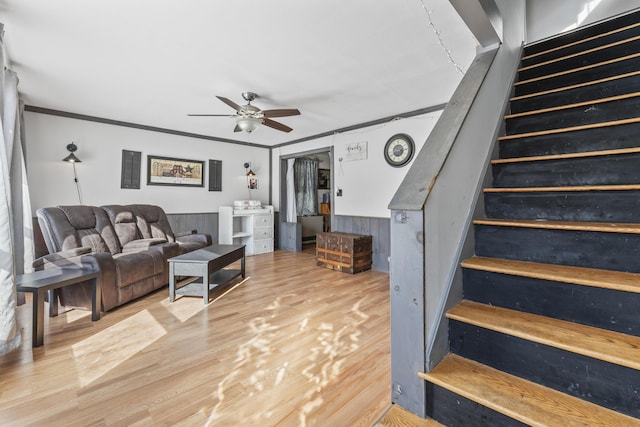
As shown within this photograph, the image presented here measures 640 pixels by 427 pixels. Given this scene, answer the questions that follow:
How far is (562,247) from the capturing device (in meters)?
1.24

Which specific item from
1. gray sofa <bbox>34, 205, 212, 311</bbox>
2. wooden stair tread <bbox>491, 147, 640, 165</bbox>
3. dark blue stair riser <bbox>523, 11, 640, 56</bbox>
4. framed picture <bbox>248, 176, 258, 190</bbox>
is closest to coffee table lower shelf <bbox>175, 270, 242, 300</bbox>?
gray sofa <bbox>34, 205, 212, 311</bbox>

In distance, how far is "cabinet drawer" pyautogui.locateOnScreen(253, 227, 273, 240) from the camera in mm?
5866

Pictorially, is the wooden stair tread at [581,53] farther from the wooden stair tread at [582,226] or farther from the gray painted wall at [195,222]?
the gray painted wall at [195,222]

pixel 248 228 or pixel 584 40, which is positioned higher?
pixel 584 40

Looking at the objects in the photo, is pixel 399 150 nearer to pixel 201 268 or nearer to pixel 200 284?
pixel 201 268

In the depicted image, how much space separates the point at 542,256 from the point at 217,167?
5.77m

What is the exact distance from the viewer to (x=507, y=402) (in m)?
0.90

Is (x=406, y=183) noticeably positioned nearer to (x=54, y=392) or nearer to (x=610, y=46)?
(x=610, y=46)

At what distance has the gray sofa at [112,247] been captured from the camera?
8.99ft

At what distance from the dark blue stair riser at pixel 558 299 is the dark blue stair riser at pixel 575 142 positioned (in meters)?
0.92

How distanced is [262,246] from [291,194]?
143 cm

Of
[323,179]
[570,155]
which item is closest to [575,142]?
[570,155]

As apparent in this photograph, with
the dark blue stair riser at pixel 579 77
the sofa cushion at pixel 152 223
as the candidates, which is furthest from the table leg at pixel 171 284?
the dark blue stair riser at pixel 579 77

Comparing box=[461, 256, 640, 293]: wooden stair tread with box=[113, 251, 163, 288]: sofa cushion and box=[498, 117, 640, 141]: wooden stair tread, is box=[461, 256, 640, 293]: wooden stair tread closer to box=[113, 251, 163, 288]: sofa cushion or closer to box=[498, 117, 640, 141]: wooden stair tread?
box=[498, 117, 640, 141]: wooden stair tread
